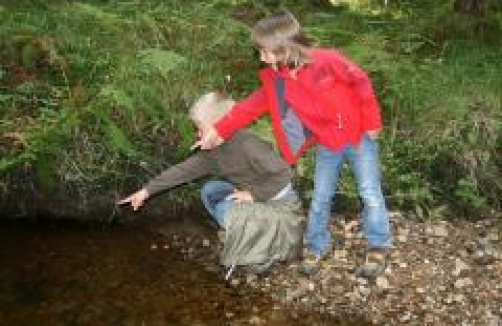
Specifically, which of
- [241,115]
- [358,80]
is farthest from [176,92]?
[358,80]

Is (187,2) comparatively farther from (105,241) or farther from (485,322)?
(485,322)

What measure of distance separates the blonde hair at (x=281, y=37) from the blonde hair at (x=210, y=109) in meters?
0.64

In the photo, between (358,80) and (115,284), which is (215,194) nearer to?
(115,284)

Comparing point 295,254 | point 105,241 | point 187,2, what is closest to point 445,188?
point 295,254

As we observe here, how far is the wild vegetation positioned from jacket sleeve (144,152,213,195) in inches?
36.9

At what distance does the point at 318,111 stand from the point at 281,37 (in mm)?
614

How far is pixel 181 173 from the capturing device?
6.33m

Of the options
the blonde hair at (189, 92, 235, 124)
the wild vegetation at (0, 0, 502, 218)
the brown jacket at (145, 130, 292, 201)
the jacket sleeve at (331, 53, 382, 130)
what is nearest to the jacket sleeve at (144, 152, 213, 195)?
the brown jacket at (145, 130, 292, 201)

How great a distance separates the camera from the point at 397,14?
9.96m

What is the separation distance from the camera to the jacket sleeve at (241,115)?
6172 mm

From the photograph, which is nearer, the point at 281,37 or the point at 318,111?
the point at 281,37

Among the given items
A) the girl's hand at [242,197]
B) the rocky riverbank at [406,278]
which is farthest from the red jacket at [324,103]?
the rocky riverbank at [406,278]

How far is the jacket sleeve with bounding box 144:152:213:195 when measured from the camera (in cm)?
627

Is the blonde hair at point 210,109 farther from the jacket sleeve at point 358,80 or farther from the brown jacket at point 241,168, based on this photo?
the jacket sleeve at point 358,80
